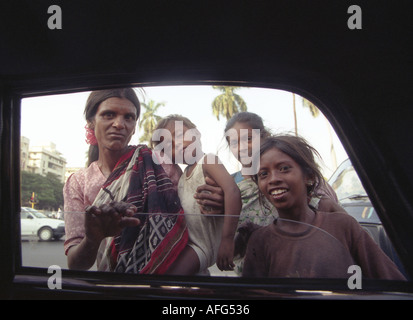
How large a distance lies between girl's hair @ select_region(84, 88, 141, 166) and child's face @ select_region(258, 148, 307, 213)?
0.61 meters

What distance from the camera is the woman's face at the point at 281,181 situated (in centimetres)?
139

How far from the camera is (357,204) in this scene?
1389 mm

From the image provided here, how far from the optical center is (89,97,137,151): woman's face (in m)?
1.51

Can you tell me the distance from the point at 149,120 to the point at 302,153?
669mm

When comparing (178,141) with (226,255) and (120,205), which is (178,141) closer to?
(120,205)

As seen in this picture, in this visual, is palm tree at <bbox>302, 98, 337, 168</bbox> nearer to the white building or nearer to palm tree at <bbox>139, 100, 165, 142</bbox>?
palm tree at <bbox>139, 100, 165, 142</bbox>

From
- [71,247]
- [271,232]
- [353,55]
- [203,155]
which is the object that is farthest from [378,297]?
[71,247]

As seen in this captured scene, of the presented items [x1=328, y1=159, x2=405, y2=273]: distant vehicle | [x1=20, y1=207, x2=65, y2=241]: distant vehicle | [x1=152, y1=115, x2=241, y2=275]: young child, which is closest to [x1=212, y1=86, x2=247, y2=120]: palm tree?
[x1=152, y1=115, x2=241, y2=275]: young child

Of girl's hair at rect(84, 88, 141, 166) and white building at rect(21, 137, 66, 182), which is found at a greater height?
girl's hair at rect(84, 88, 141, 166)

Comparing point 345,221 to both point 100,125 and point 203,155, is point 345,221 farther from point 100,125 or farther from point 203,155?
point 100,125

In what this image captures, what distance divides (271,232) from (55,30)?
1.39 metres

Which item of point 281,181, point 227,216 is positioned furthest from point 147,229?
point 281,181

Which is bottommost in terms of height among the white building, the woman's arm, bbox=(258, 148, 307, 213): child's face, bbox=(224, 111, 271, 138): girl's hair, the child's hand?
the child's hand

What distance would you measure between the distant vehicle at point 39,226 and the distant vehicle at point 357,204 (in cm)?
119
